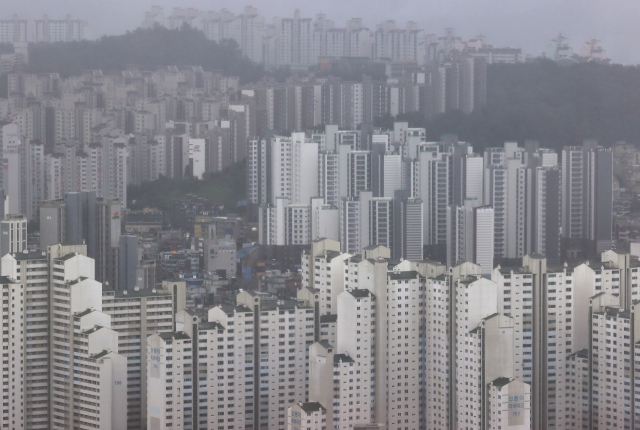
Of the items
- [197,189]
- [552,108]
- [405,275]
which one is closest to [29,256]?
[405,275]

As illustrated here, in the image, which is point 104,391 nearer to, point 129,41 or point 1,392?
point 1,392

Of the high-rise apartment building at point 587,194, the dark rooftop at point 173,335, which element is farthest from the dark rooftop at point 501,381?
the high-rise apartment building at point 587,194

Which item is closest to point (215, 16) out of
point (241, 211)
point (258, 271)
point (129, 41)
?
point (129, 41)

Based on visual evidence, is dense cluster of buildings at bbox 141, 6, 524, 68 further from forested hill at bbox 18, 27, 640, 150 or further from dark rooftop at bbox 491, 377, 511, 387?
dark rooftop at bbox 491, 377, 511, 387

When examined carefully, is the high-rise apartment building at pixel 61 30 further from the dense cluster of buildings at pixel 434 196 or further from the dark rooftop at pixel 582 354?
the dark rooftop at pixel 582 354

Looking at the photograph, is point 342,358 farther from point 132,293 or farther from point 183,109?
point 183,109


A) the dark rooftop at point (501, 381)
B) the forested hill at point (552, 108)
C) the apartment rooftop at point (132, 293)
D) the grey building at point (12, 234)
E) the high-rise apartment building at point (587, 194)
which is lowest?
the dark rooftop at point (501, 381)

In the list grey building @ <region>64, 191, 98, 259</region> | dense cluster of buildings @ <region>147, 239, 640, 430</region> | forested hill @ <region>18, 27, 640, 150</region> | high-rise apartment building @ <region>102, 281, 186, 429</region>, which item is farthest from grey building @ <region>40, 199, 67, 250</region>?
forested hill @ <region>18, 27, 640, 150</region>
